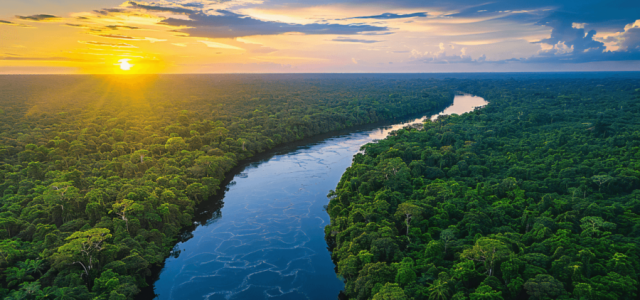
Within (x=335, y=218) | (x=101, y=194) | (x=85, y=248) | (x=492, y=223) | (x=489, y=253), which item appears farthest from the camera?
(x=335, y=218)

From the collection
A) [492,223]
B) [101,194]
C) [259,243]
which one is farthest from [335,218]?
[101,194]

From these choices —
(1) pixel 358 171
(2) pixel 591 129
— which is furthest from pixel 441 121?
(1) pixel 358 171

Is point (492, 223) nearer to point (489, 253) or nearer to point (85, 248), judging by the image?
point (489, 253)

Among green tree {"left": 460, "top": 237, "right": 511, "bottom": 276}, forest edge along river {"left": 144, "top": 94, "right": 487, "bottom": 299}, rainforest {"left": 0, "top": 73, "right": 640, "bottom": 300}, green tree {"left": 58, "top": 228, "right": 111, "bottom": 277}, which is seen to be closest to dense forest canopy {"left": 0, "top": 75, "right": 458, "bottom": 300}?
green tree {"left": 58, "top": 228, "right": 111, "bottom": 277}

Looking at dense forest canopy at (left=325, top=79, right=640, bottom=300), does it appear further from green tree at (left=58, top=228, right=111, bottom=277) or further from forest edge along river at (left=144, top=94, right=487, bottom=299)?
green tree at (left=58, top=228, right=111, bottom=277)

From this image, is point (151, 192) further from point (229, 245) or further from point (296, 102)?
point (296, 102)

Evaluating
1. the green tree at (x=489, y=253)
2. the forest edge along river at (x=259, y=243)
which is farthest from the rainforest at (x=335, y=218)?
the forest edge along river at (x=259, y=243)
